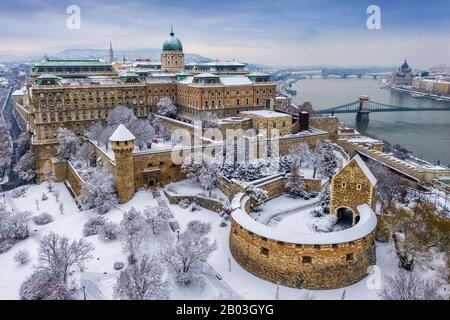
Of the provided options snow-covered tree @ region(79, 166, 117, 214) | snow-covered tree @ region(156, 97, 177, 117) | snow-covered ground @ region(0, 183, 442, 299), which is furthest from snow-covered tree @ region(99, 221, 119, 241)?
snow-covered tree @ region(156, 97, 177, 117)

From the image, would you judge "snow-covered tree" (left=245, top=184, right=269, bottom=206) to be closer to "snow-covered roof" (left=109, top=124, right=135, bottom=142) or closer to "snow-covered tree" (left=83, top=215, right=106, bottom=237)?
"snow-covered roof" (left=109, top=124, right=135, bottom=142)

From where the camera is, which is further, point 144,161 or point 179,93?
point 179,93

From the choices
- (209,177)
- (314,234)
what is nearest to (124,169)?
(209,177)

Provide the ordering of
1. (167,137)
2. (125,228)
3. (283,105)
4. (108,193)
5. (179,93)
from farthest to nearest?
(283,105) → (179,93) → (167,137) → (108,193) → (125,228)

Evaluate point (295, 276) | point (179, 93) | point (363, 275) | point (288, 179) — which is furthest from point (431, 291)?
point (179, 93)

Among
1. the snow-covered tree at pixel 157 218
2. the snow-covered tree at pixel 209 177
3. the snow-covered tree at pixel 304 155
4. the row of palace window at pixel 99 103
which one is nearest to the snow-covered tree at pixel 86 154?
the row of palace window at pixel 99 103

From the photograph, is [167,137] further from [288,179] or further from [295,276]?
[295,276]

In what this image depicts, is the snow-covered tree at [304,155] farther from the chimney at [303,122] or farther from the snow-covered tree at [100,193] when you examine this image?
the snow-covered tree at [100,193]
